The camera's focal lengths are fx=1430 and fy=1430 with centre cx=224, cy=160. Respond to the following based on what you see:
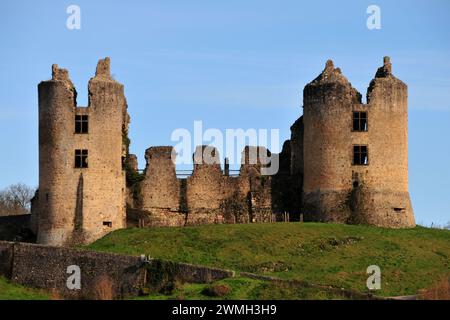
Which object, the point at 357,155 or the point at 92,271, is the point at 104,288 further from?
the point at 357,155

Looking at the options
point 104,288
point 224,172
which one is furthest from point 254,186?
point 104,288

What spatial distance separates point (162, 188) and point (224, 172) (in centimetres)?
327

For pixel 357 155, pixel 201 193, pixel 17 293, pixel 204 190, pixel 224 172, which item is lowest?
pixel 17 293

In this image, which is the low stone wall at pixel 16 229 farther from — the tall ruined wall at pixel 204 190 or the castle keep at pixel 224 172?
the tall ruined wall at pixel 204 190

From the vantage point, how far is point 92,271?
61656 mm

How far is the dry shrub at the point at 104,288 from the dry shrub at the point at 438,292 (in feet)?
42.7

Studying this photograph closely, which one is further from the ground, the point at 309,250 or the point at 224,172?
the point at 224,172

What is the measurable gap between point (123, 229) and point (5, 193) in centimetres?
4008

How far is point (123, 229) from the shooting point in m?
A: 68.5

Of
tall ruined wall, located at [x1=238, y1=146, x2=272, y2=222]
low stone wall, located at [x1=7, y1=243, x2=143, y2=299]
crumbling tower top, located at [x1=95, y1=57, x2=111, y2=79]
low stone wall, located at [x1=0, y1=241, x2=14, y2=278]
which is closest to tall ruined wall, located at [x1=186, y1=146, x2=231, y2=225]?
tall ruined wall, located at [x1=238, y1=146, x2=272, y2=222]

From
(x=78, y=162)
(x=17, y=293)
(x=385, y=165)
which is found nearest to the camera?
(x=17, y=293)

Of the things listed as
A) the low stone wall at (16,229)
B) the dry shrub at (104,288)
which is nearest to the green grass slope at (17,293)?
the dry shrub at (104,288)

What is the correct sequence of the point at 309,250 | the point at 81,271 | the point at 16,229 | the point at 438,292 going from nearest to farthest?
1. the point at 438,292
2. the point at 81,271
3. the point at 309,250
4. the point at 16,229

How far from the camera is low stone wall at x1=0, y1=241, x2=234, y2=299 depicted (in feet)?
194
